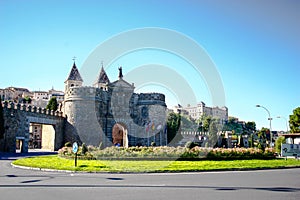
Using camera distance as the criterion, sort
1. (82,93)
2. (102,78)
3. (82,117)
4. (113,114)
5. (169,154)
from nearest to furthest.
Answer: (169,154), (82,117), (82,93), (113,114), (102,78)

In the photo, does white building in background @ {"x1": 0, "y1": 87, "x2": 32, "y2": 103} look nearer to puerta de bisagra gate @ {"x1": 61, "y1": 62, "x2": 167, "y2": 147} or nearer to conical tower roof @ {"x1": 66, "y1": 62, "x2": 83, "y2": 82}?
conical tower roof @ {"x1": 66, "y1": 62, "x2": 83, "y2": 82}

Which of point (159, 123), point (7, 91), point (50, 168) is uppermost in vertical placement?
point (7, 91)

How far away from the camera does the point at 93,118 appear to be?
131ft

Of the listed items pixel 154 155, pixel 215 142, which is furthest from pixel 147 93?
pixel 154 155

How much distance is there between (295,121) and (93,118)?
35.5 meters

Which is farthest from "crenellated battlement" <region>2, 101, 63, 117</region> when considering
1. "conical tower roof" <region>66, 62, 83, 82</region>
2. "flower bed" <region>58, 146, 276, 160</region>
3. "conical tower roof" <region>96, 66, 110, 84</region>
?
"conical tower roof" <region>96, 66, 110, 84</region>

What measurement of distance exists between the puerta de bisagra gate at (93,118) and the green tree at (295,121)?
24.2 meters

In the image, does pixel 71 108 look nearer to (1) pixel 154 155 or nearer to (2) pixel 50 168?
(1) pixel 154 155

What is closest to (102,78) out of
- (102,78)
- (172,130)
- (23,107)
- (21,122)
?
(102,78)

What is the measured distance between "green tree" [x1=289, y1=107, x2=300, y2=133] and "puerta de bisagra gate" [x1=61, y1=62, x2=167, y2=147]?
79.3 ft

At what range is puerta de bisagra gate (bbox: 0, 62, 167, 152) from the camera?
33875 millimetres

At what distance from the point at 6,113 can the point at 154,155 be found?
19097 mm

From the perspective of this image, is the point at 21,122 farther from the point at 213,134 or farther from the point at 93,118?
the point at 213,134

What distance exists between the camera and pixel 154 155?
22.8 metres
